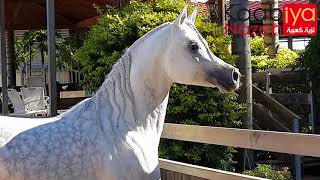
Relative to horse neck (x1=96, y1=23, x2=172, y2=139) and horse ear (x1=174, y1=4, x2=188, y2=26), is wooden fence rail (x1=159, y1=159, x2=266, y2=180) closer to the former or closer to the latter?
horse neck (x1=96, y1=23, x2=172, y2=139)

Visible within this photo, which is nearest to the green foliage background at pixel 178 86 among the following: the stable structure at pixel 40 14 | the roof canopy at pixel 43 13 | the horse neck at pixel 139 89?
the stable structure at pixel 40 14

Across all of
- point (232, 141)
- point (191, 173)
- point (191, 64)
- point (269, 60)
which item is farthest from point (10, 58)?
point (191, 64)

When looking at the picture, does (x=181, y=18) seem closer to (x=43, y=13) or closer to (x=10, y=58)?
(x=43, y=13)

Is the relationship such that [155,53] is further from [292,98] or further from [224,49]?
[292,98]

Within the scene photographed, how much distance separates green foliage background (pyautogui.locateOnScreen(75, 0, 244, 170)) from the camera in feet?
19.9

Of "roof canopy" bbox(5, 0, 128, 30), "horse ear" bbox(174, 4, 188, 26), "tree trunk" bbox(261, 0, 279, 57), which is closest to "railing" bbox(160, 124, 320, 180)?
"horse ear" bbox(174, 4, 188, 26)

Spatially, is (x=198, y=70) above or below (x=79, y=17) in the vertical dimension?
below

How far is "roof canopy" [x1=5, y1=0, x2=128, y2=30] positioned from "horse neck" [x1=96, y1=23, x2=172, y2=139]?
6942 mm

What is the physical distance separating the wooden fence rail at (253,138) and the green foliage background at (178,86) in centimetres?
66

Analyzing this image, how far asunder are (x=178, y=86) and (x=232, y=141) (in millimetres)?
1631

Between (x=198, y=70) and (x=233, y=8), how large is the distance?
4161 millimetres

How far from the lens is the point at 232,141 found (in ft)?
14.8

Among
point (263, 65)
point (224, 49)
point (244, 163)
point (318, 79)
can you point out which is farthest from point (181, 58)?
point (263, 65)

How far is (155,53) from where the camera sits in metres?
3.01
